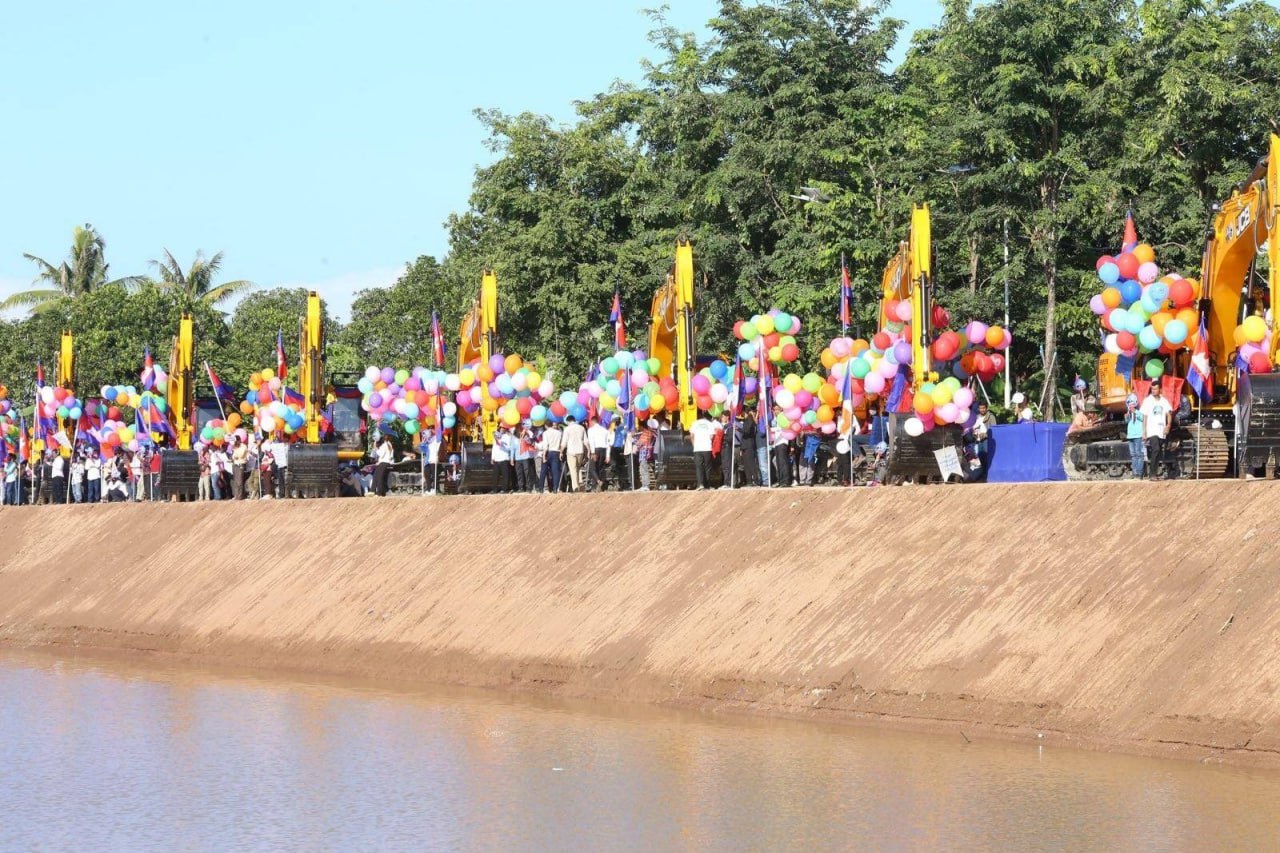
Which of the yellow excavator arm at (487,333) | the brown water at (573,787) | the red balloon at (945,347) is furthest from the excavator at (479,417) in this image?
the brown water at (573,787)

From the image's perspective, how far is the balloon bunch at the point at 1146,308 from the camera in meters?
26.6

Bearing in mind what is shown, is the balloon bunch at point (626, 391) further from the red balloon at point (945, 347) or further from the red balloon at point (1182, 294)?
the red balloon at point (1182, 294)

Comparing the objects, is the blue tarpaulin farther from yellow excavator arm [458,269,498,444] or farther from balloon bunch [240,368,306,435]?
balloon bunch [240,368,306,435]

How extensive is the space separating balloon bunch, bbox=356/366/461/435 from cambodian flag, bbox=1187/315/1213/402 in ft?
56.0

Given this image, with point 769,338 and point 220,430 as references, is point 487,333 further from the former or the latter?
point 220,430

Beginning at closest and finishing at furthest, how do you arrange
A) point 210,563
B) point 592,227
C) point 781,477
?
point 781,477
point 210,563
point 592,227

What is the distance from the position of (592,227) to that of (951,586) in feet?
110

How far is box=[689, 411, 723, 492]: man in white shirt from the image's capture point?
106ft

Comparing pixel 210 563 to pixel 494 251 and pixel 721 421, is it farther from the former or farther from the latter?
pixel 494 251

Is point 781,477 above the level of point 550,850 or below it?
above

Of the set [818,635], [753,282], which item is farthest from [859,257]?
[818,635]

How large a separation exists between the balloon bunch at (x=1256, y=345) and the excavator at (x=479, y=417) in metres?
17.3

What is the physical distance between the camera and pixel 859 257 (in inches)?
1767

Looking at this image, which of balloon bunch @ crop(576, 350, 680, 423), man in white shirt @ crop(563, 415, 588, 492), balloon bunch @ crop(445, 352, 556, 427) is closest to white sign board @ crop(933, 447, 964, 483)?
balloon bunch @ crop(576, 350, 680, 423)
